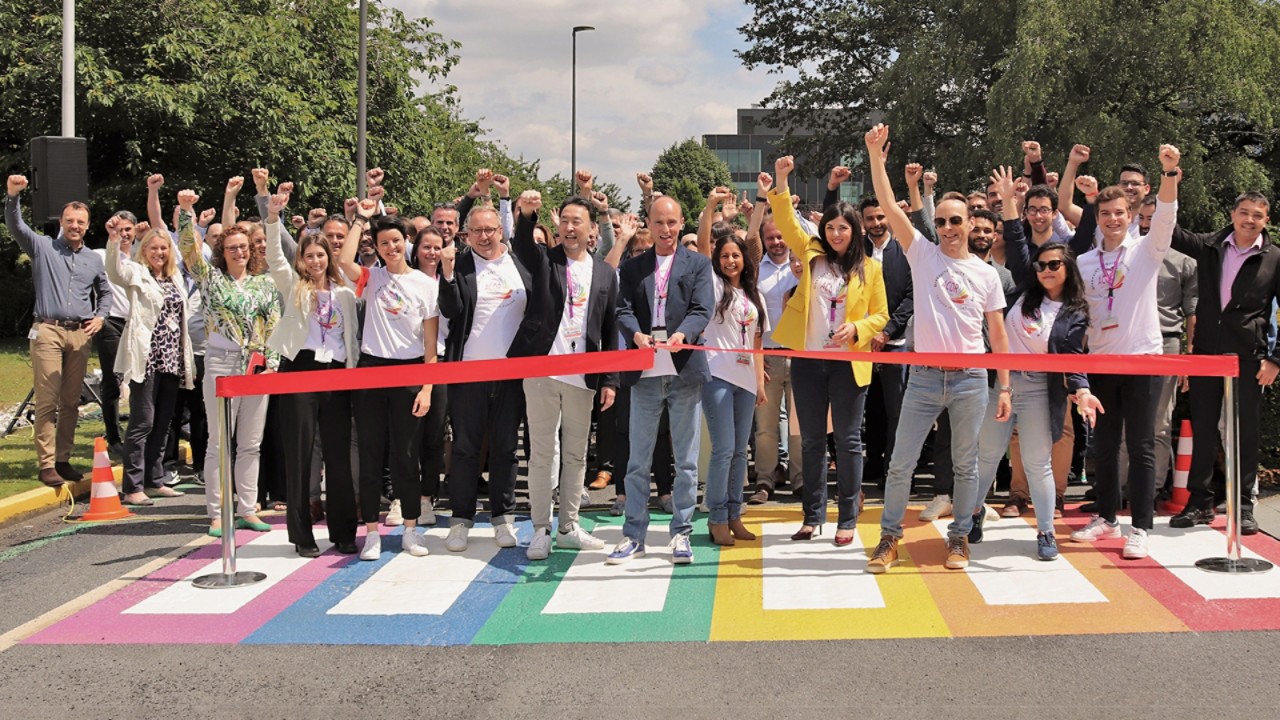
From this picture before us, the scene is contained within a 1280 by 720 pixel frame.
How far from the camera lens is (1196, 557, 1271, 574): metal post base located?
6.88 metres

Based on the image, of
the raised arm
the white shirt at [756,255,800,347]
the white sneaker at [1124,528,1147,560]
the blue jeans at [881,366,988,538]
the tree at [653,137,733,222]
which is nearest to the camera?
the raised arm

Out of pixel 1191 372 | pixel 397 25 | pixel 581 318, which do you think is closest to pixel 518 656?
pixel 581 318

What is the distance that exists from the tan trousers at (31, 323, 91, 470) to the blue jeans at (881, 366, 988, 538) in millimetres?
6601

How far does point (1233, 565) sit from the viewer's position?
22.6ft

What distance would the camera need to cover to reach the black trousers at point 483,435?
Answer: 309 inches

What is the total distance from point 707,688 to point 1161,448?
488 cm

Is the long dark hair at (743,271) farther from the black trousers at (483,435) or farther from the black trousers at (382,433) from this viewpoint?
the black trousers at (382,433)

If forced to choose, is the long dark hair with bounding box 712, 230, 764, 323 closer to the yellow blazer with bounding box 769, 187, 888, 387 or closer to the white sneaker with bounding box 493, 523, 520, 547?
the yellow blazer with bounding box 769, 187, 888, 387

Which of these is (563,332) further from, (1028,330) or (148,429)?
(148,429)

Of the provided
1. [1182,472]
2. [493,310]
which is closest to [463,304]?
[493,310]

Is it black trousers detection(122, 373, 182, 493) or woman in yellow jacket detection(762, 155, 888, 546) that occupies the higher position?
woman in yellow jacket detection(762, 155, 888, 546)

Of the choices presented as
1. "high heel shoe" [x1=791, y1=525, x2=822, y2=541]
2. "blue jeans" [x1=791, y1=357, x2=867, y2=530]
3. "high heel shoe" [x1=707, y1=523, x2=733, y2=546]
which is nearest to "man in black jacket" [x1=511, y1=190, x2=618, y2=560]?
"high heel shoe" [x1=707, y1=523, x2=733, y2=546]

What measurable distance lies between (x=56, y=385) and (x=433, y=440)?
363cm

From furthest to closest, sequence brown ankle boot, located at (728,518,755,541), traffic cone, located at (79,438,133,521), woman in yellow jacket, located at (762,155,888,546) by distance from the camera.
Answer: traffic cone, located at (79,438,133,521)
brown ankle boot, located at (728,518,755,541)
woman in yellow jacket, located at (762,155,888,546)
